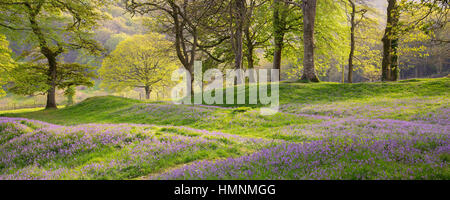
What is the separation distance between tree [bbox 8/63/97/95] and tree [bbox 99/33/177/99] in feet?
46.1

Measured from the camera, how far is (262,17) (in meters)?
32.4

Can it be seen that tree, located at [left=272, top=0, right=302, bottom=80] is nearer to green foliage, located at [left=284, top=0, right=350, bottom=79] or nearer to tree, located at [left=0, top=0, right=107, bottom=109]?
green foliage, located at [left=284, top=0, right=350, bottom=79]

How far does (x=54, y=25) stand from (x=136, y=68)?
2414cm

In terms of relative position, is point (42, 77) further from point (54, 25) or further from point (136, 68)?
point (136, 68)

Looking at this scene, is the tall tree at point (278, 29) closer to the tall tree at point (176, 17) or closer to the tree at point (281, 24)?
the tree at point (281, 24)

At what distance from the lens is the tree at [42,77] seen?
26.3m

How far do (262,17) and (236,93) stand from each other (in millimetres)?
14602

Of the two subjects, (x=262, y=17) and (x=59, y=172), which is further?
(x=262, y=17)

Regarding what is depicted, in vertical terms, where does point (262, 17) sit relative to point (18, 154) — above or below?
above

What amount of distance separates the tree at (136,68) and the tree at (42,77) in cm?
1406

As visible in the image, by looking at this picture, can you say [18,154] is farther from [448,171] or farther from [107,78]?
[107,78]

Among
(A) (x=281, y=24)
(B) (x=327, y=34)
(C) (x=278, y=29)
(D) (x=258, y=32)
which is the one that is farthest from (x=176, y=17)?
(B) (x=327, y=34)

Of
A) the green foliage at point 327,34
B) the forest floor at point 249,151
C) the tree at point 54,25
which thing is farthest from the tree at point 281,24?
the tree at point 54,25
